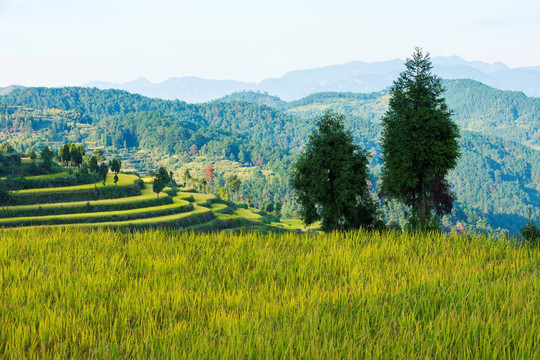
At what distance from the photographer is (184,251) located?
8.36m

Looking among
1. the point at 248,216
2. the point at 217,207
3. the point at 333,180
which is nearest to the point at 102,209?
the point at 217,207

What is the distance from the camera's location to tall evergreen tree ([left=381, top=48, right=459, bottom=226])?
41281 mm

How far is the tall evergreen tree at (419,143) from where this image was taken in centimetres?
4128

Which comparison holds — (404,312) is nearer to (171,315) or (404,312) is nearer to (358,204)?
(171,315)

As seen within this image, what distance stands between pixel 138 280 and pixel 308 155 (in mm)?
39788

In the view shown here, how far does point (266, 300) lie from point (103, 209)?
122 meters

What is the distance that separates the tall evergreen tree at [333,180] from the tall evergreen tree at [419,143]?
116 inches

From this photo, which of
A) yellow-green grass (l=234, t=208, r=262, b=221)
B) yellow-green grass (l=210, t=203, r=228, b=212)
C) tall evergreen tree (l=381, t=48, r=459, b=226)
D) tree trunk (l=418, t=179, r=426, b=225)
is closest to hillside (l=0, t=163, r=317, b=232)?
yellow-green grass (l=210, t=203, r=228, b=212)

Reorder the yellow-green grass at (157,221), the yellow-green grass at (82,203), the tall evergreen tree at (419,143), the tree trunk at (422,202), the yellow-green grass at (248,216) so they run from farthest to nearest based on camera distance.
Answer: the yellow-green grass at (248,216)
the yellow-green grass at (82,203)
the yellow-green grass at (157,221)
the tree trunk at (422,202)
the tall evergreen tree at (419,143)

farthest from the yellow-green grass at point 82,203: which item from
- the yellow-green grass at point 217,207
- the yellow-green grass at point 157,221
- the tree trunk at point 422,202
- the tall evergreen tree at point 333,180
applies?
the tree trunk at point 422,202

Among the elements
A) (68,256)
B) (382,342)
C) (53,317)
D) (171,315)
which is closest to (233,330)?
(171,315)

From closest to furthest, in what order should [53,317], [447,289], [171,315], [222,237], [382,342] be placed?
1. [382,342]
2. [53,317]
3. [171,315]
4. [447,289]
5. [222,237]

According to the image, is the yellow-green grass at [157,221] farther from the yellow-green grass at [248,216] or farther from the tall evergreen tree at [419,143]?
the tall evergreen tree at [419,143]

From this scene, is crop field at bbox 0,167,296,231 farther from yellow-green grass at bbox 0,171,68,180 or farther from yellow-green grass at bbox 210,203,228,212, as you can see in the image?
yellow-green grass at bbox 210,203,228,212
